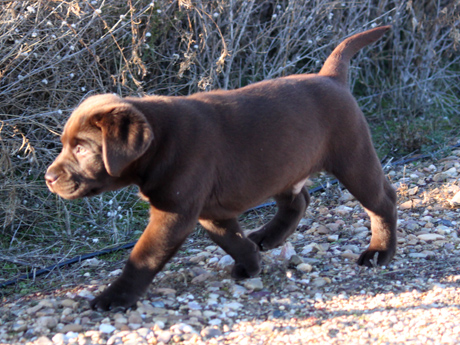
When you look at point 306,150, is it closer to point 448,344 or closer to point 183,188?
point 183,188

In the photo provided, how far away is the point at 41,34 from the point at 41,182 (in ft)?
4.31

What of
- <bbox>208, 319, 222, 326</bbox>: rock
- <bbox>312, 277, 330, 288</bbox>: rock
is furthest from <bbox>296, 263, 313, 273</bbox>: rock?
<bbox>208, 319, 222, 326</bbox>: rock

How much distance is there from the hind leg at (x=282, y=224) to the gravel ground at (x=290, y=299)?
105 millimetres

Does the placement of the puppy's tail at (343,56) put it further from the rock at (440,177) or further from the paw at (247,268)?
the rock at (440,177)

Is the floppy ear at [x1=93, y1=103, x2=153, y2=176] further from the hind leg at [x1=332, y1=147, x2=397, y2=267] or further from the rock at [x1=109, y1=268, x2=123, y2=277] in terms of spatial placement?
the hind leg at [x1=332, y1=147, x2=397, y2=267]

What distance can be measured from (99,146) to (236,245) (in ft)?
3.82

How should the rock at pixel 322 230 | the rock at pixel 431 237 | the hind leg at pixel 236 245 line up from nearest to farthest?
the hind leg at pixel 236 245 → the rock at pixel 431 237 → the rock at pixel 322 230

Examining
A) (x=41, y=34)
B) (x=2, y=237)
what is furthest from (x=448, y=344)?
(x=41, y=34)

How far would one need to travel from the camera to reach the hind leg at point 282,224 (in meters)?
4.45

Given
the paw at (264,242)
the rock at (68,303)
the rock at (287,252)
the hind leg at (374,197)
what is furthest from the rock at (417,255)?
the rock at (68,303)

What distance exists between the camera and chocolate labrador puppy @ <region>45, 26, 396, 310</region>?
340 cm

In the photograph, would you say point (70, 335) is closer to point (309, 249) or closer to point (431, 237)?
point (309, 249)

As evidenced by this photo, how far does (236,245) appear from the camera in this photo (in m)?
3.97

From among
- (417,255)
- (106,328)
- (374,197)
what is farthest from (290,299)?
(417,255)
